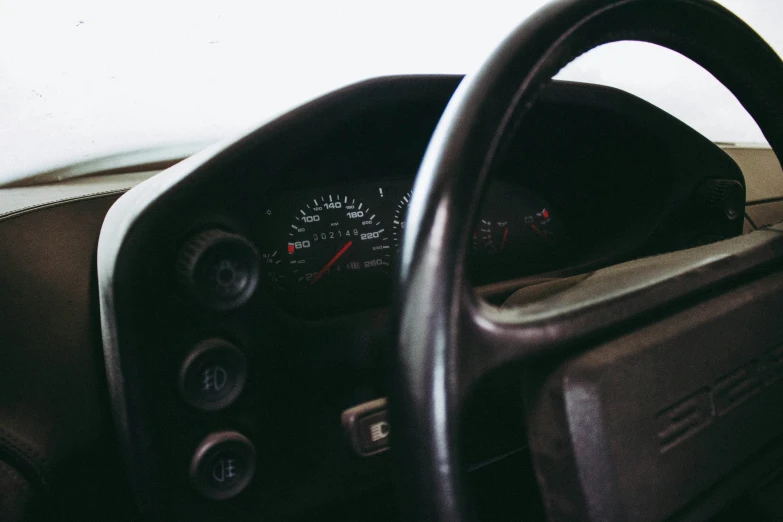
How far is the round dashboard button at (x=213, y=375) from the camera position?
0.69 metres

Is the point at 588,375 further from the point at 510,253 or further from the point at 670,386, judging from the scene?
the point at 510,253

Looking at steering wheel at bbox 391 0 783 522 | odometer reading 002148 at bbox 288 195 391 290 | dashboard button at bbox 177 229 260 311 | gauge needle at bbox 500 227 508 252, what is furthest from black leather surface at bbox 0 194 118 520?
gauge needle at bbox 500 227 508 252

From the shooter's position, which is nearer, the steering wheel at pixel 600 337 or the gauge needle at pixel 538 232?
the steering wheel at pixel 600 337

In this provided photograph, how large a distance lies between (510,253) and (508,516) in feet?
1.68

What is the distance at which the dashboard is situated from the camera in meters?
0.67

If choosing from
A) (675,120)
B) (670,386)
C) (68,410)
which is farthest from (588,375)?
(675,120)

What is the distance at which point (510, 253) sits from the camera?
3.87ft

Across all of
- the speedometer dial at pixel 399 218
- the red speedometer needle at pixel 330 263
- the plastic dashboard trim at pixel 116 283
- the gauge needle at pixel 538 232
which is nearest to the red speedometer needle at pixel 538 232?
the gauge needle at pixel 538 232

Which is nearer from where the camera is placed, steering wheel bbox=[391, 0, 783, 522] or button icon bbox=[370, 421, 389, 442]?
steering wheel bbox=[391, 0, 783, 522]

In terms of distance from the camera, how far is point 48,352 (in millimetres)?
683

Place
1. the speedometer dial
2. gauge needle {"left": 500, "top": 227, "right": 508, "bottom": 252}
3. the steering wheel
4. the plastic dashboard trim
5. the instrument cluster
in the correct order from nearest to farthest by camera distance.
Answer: the steering wheel → the plastic dashboard trim → the instrument cluster → the speedometer dial → gauge needle {"left": 500, "top": 227, "right": 508, "bottom": 252}

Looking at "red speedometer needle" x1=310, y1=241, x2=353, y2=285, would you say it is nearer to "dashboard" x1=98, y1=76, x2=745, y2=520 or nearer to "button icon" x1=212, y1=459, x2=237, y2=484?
"dashboard" x1=98, y1=76, x2=745, y2=520

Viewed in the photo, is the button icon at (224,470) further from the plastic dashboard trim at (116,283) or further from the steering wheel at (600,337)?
the steering wheel at (600,337)

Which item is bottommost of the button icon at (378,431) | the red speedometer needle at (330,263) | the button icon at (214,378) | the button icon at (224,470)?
the button icon at (378,431)
